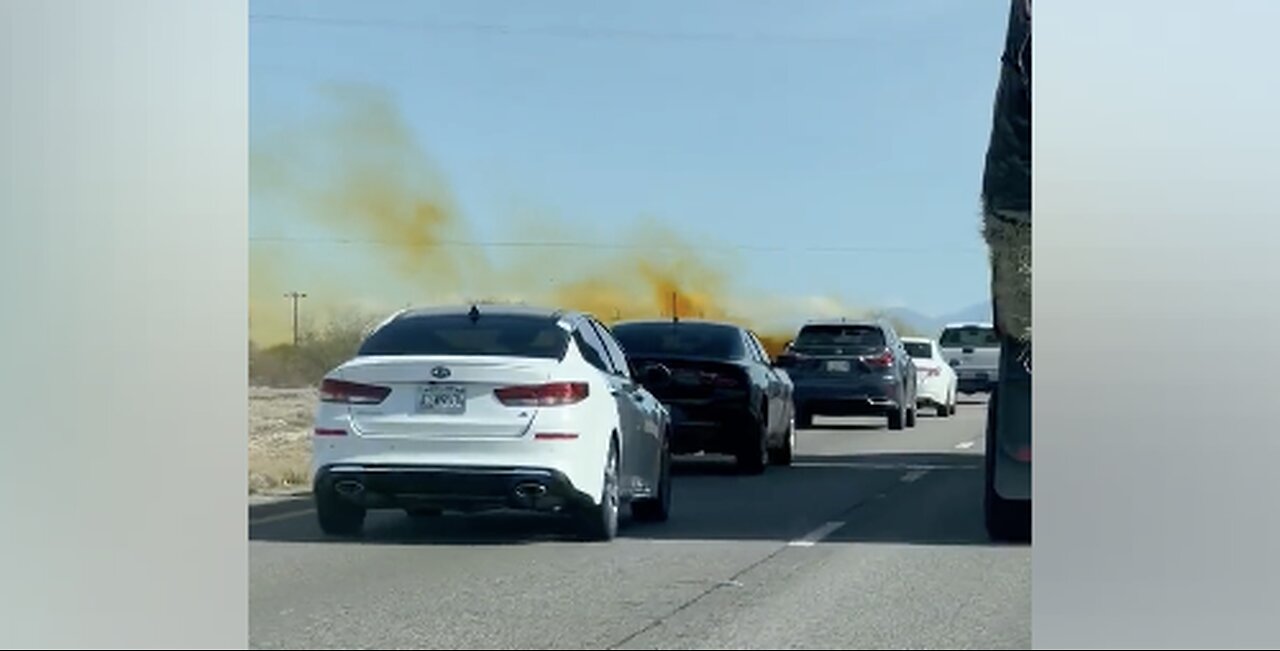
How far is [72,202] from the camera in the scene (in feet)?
38.6

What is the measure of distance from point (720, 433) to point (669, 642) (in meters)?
9.94

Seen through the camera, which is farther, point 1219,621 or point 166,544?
point 166,544

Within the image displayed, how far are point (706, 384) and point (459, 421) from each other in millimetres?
6403

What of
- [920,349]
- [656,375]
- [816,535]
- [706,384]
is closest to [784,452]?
[706,384]

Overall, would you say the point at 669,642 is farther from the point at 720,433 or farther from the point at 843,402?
the point at 843,402

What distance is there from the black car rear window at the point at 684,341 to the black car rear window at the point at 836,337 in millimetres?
8124

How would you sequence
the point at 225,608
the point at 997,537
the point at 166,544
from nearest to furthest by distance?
the point at 225,608, the point at 166,544, the point at 997,537

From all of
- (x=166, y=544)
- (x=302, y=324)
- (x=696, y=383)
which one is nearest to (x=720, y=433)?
(x=696, y=383)

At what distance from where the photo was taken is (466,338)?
13.2 m

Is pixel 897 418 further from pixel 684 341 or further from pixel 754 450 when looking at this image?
pixel 684 341

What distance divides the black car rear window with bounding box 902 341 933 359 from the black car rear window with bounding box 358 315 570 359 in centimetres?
1972

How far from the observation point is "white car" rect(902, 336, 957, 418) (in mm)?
33781

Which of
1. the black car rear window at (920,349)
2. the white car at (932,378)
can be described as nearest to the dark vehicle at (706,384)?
the black car rear window at (920,349)

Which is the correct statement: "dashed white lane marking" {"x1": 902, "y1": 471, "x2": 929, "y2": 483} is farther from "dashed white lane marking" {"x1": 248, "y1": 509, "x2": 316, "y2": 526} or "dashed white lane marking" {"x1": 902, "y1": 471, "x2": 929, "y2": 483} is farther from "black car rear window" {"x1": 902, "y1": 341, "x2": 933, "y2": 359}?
"black car rear window" {"x1": 902, "y1": 341, "x2": 933, "y2": 359}
